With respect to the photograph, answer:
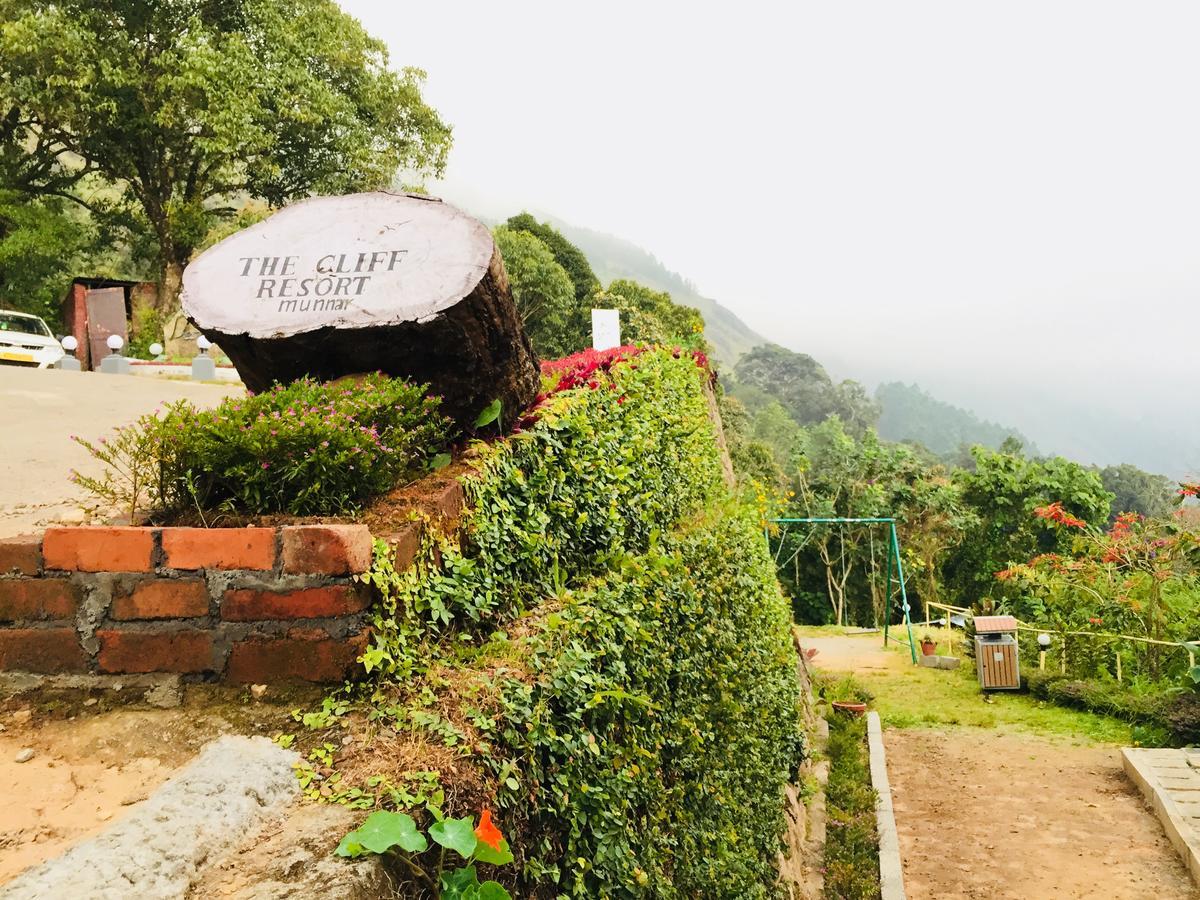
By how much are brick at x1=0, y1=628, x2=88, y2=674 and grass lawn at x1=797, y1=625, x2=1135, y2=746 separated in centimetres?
1103

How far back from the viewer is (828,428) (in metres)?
34.5

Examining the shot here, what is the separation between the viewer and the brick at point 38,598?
7.48ft

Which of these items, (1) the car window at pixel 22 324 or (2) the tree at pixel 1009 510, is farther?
(2) the tree at pixel 1009 510

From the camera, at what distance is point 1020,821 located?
816cm

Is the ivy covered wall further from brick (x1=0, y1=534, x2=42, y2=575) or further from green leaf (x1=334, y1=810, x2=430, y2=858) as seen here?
brick (x1=0, y1=534, x2=42, y2=575)

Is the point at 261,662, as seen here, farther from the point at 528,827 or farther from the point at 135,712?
the point at 528,827

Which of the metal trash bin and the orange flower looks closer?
the orange flower

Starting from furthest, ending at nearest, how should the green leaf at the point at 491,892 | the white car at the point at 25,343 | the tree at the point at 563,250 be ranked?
the tree at the point at 563,250 → the white car at the point at 25,343 → the green leaf at the point at 491,892

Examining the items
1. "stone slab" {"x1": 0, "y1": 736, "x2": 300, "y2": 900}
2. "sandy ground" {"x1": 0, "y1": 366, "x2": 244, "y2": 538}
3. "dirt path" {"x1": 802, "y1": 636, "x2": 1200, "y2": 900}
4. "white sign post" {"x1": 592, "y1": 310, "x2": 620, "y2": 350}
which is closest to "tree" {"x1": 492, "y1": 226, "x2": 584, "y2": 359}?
"sandy ground" {"x1": 0, "y1": 366, "x2": 244, "y2": 538}

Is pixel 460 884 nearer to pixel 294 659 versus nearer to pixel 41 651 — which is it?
pixel 294 659

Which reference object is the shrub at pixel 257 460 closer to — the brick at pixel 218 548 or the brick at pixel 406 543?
the brick at pixel 406 543

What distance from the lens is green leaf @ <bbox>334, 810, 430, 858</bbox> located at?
1.59m

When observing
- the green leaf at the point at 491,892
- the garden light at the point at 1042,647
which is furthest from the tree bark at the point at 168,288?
the green leaf at the point at 491,892

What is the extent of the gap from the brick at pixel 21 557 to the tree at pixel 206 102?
69.5 ft
